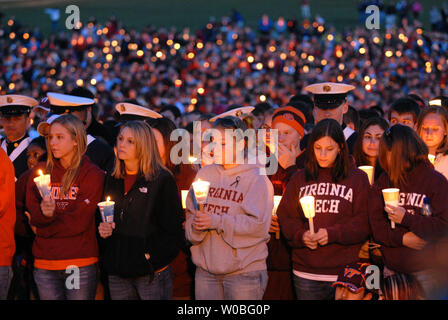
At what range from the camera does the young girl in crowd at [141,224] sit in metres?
4.24

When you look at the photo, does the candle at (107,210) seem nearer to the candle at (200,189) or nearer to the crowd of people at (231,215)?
the crowd of people at (231,215)

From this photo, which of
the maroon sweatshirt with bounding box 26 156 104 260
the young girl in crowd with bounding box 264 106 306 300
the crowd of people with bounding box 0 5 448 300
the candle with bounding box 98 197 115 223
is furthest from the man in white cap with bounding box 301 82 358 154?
the candle with bounding box 98 197 115 223

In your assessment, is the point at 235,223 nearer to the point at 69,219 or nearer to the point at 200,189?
the point at 200,189

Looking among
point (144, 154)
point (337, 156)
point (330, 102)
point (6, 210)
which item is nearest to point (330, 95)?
point (330, 102)

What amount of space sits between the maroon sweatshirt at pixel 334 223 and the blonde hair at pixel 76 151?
1544 mm

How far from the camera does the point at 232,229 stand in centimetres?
407

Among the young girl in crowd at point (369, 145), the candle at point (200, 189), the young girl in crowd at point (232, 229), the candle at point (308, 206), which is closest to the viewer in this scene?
the candle at point (200, 189)

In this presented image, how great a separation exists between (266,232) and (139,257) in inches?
34.5

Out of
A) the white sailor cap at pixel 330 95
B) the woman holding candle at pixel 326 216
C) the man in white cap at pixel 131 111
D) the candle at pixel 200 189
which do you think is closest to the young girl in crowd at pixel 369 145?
the woman holding candle at pixel 326 216

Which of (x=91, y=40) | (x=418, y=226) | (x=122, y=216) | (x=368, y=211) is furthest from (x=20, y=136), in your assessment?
(x=91, y=40)

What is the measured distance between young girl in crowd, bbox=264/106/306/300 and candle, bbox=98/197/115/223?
3.97ft

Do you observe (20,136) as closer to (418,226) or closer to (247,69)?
(418,226)

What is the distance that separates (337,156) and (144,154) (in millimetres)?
1359

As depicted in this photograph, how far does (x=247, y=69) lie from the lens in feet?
66.7
